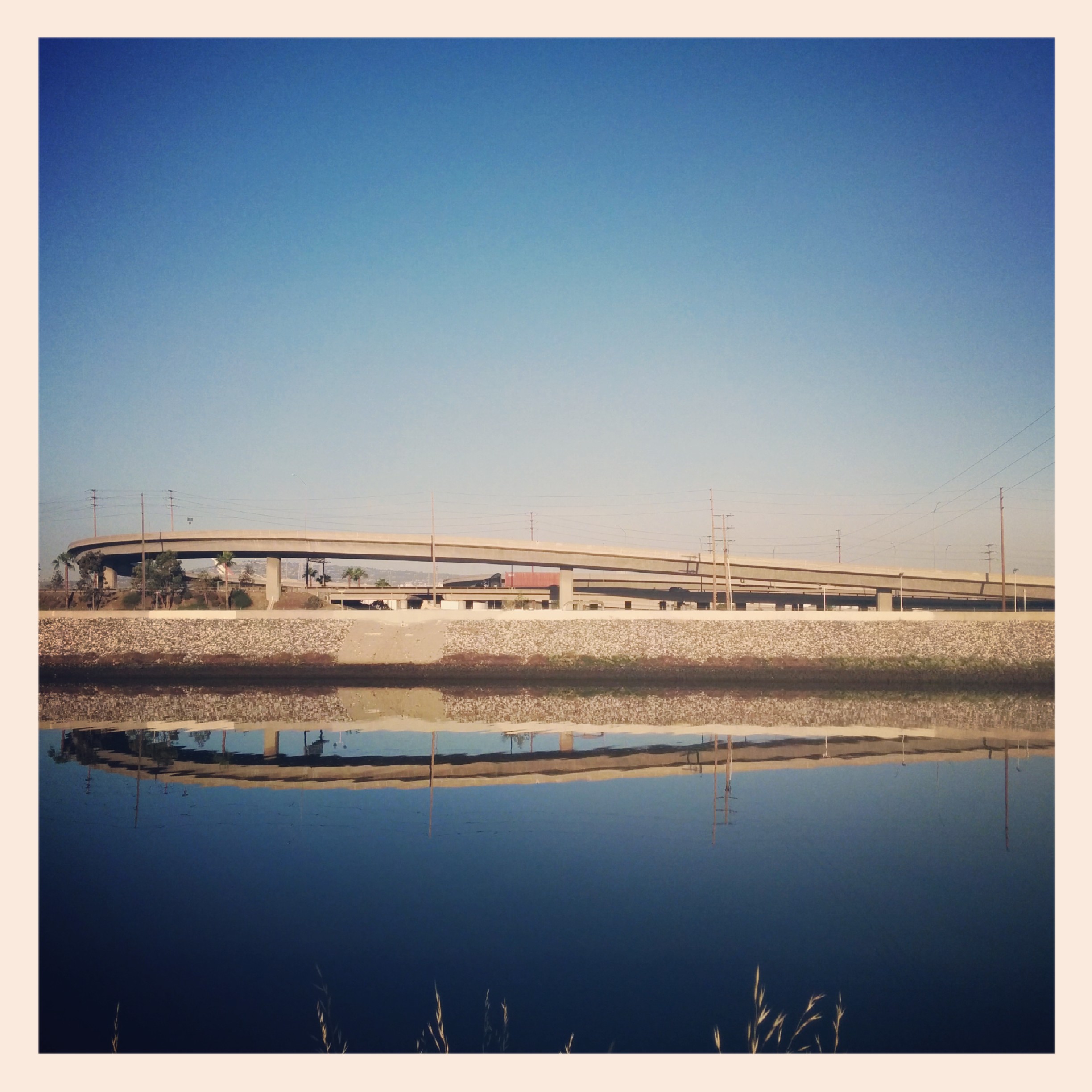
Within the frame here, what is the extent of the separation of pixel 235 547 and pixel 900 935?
75.7 m

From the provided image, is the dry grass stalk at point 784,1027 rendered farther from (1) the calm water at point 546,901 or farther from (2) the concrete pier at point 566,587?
(2) the concrete pier at point 566,587

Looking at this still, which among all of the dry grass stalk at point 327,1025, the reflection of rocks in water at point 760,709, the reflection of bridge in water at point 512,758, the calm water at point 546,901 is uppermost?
the dry grass stalk at point 327,1025

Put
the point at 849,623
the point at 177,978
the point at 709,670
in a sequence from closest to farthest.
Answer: the point at 177,978 < the point at 709,670 < the point at 849,623

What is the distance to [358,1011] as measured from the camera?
365 inches

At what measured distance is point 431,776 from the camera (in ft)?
69.8

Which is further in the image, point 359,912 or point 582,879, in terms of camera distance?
point 582,879

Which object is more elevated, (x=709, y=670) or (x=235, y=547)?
(x=235, y=547)

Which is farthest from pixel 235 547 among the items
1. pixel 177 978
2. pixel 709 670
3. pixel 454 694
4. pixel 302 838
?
pixel 177 978

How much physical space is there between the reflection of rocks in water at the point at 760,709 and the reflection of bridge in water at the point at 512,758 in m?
2.93

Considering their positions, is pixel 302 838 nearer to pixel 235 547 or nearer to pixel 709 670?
pixel 709 670

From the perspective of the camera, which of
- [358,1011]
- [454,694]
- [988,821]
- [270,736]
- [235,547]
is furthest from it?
[235,547]

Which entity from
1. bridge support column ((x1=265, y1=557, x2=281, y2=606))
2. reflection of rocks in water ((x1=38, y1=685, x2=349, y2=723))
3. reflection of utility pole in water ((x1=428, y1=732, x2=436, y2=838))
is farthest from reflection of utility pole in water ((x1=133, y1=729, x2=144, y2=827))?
bridge support column ((x1=265, y1=557, x2=281, y2=606))

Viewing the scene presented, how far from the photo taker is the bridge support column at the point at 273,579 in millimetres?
72438

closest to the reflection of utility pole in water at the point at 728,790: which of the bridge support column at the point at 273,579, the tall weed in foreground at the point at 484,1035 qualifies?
the tall weed in foreground at the point at 484,1035
